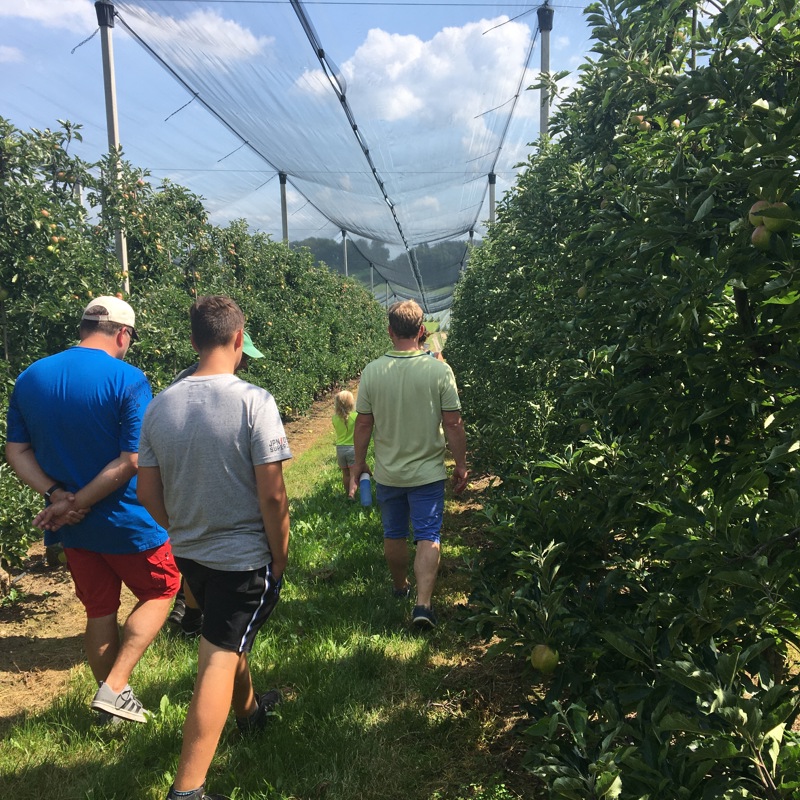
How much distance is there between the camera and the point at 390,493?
3623 millimetres

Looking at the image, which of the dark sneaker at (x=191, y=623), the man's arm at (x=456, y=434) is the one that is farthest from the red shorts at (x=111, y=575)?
the man's arm at (x=456, y=434)

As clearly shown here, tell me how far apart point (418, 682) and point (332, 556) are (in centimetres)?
185

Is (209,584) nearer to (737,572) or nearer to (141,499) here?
(141,499)

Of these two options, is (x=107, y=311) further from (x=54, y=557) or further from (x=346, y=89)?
(x=346, y=89)

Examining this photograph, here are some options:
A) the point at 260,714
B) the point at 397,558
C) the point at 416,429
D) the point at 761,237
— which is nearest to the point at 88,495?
the point at 260,714

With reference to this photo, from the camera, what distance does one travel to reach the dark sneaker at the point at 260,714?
2549 mm

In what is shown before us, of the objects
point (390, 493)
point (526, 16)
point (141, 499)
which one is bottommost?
point (390, 493)

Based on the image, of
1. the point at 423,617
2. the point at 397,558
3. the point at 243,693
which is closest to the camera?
the point at 243,693

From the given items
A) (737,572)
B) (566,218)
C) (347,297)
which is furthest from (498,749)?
(347,297)

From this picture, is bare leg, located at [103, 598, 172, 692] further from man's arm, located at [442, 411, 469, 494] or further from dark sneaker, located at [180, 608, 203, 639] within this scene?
man's arm, located at [442, 411, 469, 494]

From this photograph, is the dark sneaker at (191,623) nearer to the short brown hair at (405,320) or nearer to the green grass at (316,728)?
the green grass at (316,728)

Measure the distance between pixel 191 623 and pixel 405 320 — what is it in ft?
6.83

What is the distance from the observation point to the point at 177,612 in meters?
3.63

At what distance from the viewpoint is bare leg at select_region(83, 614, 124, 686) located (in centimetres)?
275
